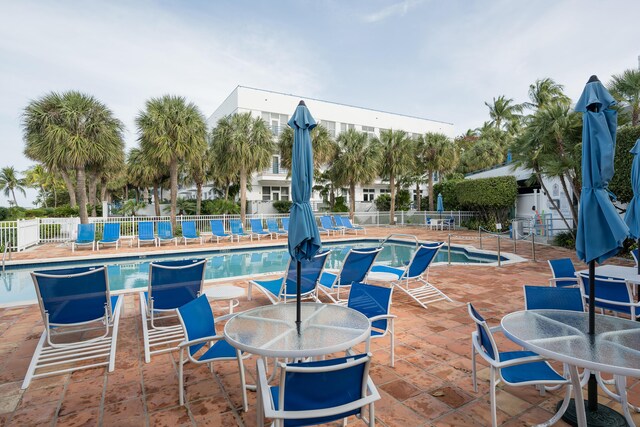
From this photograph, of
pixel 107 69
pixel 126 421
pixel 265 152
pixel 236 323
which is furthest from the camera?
pixel 265 152

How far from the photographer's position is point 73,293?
3.57 meters

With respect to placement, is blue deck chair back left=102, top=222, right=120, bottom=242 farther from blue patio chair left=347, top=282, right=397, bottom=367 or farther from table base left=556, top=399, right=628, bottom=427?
table base left=556, top=399, right=628, bottom=427

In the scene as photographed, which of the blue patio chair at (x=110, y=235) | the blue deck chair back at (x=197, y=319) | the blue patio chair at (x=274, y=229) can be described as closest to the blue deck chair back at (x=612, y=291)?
the blue deck chair back at (x=197, y=319)

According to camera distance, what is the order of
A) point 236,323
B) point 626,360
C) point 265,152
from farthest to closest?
1. point 265,152
2. point 236,323
3. point 626,360

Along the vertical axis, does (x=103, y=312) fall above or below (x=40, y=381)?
above

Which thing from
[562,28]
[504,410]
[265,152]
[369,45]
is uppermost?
[369,45]

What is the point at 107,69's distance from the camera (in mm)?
12500

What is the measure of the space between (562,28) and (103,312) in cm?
1320

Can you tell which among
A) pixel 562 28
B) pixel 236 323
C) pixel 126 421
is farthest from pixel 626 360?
pixel 562 28

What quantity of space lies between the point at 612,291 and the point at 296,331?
386 centimetres

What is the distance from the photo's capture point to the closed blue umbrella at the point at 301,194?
9.75ft

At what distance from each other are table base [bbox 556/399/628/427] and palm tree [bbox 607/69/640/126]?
1257 cm

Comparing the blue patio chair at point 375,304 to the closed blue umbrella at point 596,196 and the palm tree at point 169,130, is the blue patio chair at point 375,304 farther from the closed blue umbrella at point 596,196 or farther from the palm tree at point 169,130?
the palm tree at point 169,130

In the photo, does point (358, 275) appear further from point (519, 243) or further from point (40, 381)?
point (519, 243)
